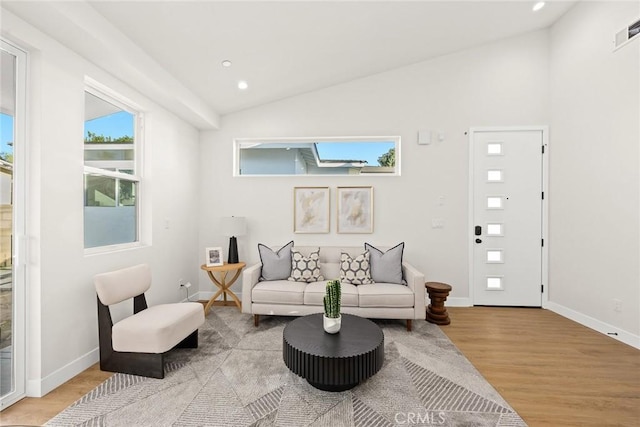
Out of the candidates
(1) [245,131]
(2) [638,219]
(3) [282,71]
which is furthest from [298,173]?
(2) [638,219]

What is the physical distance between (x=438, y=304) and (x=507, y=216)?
168cm

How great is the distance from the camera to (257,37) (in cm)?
269

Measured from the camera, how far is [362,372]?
73.9 inches

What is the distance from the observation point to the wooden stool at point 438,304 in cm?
329

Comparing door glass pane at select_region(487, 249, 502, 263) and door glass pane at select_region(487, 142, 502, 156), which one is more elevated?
door glass pane at select_region(487, 142, 502, 156)

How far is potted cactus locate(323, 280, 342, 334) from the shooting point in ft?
7.04

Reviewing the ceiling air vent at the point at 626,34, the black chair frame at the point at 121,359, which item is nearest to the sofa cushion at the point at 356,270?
the black chair frame at the point at 121,359

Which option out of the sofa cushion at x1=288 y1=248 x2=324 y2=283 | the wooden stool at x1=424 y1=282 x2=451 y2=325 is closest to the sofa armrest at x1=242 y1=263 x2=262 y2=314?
the sofa cushion at x1=288 y1=248 x2=324 y2=283

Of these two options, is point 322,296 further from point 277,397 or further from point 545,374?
point 545,374

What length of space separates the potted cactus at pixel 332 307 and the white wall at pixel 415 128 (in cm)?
193
